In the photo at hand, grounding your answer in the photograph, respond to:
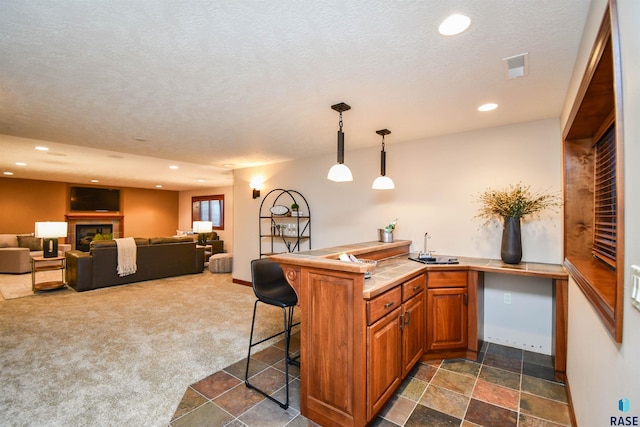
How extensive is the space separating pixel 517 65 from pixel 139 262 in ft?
22.5

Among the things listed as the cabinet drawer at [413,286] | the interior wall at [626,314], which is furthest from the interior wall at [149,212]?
the interior wall at [626,314]

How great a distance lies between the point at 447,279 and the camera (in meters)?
2.84

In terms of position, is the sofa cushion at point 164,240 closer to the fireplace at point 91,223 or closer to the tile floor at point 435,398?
the fireplace at point 91,223

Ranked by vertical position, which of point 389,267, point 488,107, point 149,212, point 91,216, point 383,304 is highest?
point 488,107

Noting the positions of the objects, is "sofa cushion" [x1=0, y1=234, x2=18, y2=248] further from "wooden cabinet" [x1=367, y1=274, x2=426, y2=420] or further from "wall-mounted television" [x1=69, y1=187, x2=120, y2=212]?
"wooden cabinet" [x1=367, y1=274, x2=426, y2=420]

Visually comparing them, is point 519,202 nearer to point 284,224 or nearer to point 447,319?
point 447,319

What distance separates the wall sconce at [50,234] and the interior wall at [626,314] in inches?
278

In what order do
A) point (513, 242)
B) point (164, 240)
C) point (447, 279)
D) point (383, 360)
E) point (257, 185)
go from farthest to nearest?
point (164, 240)
point (257, 185)
point (513, 242)
point (447, 279)
point (383, 360)

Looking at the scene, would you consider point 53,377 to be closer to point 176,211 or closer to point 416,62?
Result: point 416,62

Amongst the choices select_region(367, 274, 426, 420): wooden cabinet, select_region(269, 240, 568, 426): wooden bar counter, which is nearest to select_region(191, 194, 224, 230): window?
select_region(269, 240, 568, 426): wooden bar counter

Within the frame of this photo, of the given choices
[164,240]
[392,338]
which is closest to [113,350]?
[392,338]

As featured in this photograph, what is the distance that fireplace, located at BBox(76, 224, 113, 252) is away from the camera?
895 centimetres

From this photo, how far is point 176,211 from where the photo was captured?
11.4m

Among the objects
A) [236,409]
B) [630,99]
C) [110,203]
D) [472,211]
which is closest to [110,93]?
[236,409]
